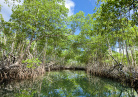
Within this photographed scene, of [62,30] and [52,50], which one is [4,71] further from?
[52,50]

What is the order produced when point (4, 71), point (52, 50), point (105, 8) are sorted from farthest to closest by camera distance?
point (52, 50), point (4, 71), point (105, 8)

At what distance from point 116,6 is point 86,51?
17700mm

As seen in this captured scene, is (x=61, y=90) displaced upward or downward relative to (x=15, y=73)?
downward

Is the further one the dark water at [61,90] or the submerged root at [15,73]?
the submerged root at [15,73]

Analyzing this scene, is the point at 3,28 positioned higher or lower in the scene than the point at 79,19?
lower

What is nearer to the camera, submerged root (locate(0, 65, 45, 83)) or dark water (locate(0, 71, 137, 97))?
dark water (locate(0, 71, 137, 97))

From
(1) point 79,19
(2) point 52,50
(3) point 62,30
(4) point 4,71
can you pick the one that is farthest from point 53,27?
(1) point 79,19

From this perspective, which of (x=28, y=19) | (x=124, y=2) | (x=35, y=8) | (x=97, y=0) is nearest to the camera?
(x=124, y=2)

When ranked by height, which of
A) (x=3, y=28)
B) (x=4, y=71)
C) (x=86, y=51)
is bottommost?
(x=4, y=71)

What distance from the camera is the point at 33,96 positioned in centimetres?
464

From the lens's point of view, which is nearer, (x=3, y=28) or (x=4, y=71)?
(x=4, y=71)

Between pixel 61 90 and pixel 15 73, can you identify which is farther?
pixel 15 73

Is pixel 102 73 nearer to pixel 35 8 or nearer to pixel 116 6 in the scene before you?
pixel 116 6

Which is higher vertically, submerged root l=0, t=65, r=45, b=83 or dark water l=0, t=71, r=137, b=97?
submerged root l=0, t=65, r=45, b=83
